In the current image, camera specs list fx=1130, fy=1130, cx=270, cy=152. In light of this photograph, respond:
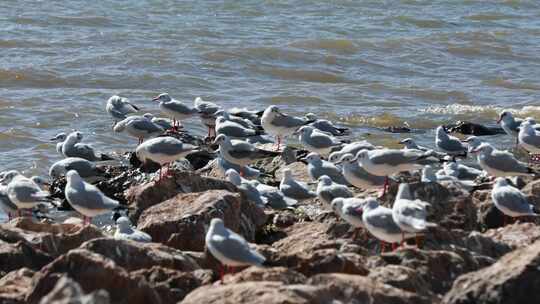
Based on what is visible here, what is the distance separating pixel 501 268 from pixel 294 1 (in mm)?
26492

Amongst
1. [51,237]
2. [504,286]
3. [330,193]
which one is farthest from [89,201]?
[504,286]

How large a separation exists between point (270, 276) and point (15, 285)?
1.79m

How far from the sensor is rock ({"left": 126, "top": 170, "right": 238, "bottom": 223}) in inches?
440

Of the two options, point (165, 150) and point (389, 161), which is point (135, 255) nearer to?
point (389, 161)

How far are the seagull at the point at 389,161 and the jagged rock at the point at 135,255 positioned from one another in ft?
10.5

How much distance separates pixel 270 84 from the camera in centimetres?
2227

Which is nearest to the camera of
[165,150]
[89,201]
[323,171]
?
[89,201]

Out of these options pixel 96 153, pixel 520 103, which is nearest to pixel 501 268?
pixel 96 153

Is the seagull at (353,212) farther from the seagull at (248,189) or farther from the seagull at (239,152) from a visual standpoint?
the seagull at (239,152)

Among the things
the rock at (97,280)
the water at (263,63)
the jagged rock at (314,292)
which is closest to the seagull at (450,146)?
the water at (263,63)

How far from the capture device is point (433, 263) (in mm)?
7773

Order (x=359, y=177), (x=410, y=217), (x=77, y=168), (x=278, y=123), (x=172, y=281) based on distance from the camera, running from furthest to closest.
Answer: (x=278, y=123)
(x=77, y=168)
(x=359, y=177)
(x=410, y=217)
(x=172, y=281)

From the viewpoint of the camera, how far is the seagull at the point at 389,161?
36.2 feet

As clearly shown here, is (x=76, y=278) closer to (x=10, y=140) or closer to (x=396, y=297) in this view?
(x=396, y=297)
